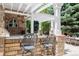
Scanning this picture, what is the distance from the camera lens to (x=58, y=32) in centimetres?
452

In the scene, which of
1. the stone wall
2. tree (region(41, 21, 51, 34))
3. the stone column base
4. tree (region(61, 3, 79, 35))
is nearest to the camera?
the stone column base

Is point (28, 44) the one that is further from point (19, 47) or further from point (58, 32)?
point (58, 32)

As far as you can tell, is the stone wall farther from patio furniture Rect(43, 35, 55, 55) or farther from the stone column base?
the stone column base

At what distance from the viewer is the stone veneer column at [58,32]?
14.5 ft

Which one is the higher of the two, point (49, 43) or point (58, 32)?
point (58, 32)

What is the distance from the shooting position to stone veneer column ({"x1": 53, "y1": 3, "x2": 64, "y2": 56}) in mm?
4418

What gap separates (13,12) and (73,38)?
101 inches

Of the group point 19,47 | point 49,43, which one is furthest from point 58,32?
point 19,47

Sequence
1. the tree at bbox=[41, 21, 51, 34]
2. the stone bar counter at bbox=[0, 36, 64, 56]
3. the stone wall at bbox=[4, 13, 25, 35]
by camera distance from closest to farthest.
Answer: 1. the stone bar counter at bbox=[0, 36, 64, 56]
2. the tree at bbox=[41, 21, 51, 34]
3. the stone wall at bbox=[4, 13, 25, 35]

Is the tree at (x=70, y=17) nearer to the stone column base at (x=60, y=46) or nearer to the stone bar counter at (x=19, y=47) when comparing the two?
the stone column base at (x=60, y=46)

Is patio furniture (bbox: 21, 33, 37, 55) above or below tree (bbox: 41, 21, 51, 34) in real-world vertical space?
below

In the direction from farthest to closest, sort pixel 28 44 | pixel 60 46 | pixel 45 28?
pixel 45 28 → pixel 60 46 → pixel 28 44

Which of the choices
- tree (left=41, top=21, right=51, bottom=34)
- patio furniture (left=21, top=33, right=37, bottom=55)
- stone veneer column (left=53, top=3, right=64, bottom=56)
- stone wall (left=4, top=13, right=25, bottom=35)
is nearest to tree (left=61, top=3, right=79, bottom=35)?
stone veneer column (left=53, top=3, right=64, bottom=56)

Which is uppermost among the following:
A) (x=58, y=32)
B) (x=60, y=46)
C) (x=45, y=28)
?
(x=45, y=28)
